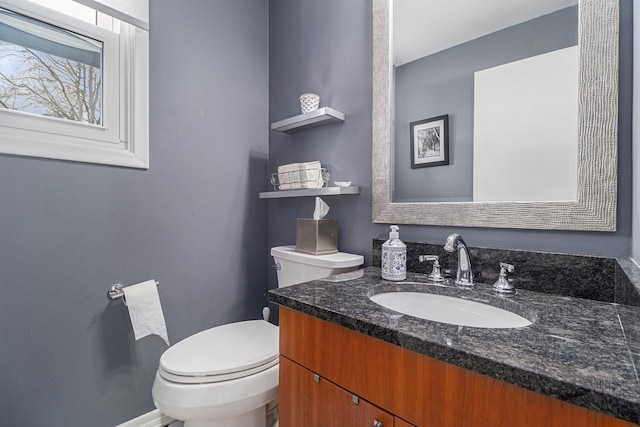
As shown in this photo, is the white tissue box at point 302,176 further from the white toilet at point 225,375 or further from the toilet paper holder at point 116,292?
the toilet paper holder at point 116,292

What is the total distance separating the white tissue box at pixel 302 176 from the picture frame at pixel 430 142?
1.42 ft

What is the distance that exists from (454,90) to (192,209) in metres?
1.26

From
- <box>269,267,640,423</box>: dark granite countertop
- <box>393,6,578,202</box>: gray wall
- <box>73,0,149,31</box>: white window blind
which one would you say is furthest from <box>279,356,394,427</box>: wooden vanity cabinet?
<box>73,0,149,31</box>: white window blind

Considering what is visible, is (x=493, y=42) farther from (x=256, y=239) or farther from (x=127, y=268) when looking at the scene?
(x=127, y=268)

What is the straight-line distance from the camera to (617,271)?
729 mm

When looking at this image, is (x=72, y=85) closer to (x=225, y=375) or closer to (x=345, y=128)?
(x=345, y=128)

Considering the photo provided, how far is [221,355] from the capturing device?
108 cm

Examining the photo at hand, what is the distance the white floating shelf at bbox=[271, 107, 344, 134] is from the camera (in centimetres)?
132

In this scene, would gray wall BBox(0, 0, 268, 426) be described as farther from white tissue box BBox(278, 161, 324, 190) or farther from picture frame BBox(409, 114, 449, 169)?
picture frame BBox(409, 114, 449, 169)

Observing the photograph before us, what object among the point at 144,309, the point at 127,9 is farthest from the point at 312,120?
the point at 144,309

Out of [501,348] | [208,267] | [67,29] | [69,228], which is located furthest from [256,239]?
[501,348]

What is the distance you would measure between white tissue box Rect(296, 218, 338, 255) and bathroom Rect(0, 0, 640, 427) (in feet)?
0.22

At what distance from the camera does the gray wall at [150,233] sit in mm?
1048

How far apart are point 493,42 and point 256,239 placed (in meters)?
1.41
